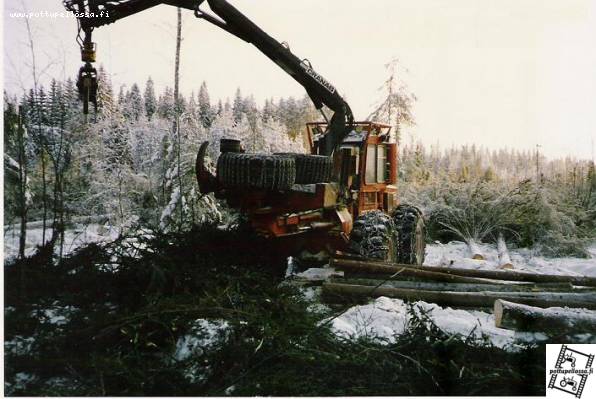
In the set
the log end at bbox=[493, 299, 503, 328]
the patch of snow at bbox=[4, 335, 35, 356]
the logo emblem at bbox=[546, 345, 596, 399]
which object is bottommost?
the logo emblem at bbox=[546, 345, 596, 399]

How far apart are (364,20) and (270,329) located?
3.59 metres

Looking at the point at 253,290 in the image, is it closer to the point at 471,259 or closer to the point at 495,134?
the point at 495,134

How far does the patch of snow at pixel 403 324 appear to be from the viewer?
13.8ft

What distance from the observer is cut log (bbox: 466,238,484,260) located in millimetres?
8334

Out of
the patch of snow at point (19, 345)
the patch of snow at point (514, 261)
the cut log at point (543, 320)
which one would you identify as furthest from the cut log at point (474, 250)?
the patch of snow at point (19, 345)

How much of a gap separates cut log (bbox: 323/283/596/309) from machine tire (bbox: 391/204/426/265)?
7.65 feet

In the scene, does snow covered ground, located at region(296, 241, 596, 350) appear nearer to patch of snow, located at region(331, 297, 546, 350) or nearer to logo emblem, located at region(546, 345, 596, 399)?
Answer: patch of snow, located at region(331, 297, 546, 350)

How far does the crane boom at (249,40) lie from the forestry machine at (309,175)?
0.01 meters

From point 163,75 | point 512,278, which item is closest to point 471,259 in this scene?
point 512,278

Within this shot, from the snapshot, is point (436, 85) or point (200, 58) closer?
point (436, 85)

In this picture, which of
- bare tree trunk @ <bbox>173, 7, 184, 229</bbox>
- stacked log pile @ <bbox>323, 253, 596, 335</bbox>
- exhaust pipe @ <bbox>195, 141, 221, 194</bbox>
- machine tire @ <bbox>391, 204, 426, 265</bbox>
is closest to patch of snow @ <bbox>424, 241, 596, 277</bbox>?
machine tire @ <bbox>391, 204, 426, 265</bbox>

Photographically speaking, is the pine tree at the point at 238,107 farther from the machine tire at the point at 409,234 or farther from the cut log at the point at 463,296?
the cut log at the point at 463,296

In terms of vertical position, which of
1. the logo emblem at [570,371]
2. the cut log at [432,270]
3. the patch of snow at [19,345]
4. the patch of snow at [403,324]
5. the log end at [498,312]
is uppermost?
the cut log at [432,270]

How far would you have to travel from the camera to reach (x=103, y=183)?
768 centimetres
